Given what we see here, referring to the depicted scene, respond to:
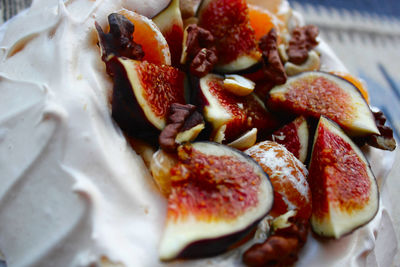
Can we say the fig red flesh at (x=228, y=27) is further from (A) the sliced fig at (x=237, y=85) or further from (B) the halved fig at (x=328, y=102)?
(B) the halved fig at (x=328, y=102)

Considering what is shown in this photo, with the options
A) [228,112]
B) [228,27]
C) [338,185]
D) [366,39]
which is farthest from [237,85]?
[366,39]

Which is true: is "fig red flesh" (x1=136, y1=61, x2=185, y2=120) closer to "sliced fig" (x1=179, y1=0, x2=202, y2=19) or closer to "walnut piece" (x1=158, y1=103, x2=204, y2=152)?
"walnut piece" (x1=158, y1=103, x2=204, y2=152)

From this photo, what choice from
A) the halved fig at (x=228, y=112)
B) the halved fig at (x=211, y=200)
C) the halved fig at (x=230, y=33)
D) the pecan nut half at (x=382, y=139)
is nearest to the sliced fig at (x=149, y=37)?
the halved fig at (x=228, y=112)

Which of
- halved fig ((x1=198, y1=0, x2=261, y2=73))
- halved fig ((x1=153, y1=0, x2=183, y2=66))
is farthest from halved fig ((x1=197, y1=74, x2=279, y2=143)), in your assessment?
halved fig ((x1=153, y1=0, x2=183, y2=66))

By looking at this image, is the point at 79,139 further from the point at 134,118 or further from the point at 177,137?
the point at 177,137

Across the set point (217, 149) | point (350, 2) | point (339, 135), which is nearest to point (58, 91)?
point (217, 149)

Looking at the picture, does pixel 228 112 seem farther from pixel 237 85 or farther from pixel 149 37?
pixel 149 37
